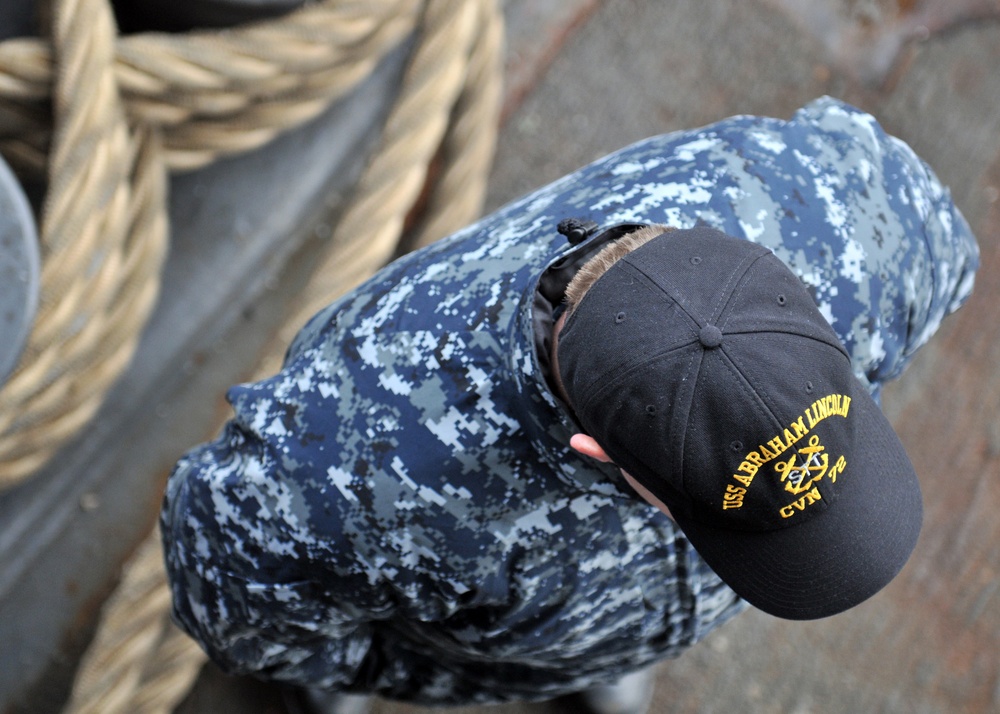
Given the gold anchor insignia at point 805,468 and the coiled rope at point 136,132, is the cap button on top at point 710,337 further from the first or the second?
the coiled rope at point 136,132

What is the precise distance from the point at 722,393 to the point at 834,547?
177mm

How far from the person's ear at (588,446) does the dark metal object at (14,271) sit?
56cm

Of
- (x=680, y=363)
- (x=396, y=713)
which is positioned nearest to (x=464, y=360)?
(x=680, y=363)

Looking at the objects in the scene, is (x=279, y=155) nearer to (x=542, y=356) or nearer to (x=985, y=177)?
(x=542, y=356)

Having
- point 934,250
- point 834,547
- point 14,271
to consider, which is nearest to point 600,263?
point 834,547

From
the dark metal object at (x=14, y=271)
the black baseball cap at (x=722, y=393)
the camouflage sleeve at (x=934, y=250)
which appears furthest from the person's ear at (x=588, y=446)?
the dark metal object at (x=14, y=271)

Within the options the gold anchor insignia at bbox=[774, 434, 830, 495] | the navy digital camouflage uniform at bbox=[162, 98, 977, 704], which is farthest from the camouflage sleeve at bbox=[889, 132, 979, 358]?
the gold anchor insignia at bbox=[774, 434, 830, 495]

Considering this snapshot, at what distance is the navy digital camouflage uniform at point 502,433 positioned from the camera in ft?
2.65

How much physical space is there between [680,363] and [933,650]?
3.27 feet

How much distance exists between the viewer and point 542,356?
2.40 feet

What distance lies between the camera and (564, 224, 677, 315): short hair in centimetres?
73

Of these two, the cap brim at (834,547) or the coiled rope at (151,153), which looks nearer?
the cap brim at (834,547)

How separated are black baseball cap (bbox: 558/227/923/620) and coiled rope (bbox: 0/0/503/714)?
2.05 feet

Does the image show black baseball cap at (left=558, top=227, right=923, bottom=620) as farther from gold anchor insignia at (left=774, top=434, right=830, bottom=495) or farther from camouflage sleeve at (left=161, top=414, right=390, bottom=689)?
camouflage sleeve at (left=161, top=414, right=390, bottom=689)
